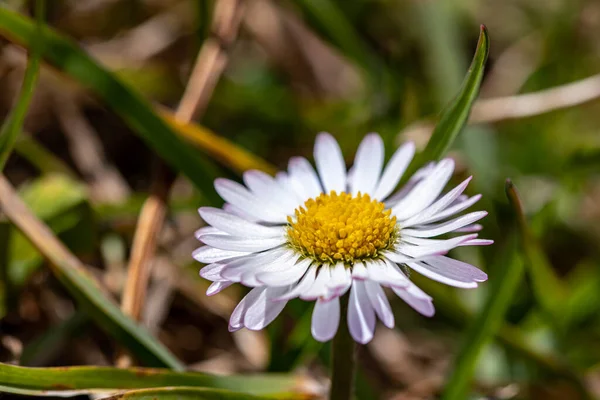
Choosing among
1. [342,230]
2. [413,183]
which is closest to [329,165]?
[413,183]

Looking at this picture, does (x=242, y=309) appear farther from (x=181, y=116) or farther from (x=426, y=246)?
(x=181, y=116)

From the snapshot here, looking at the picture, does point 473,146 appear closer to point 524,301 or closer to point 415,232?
point 524,301

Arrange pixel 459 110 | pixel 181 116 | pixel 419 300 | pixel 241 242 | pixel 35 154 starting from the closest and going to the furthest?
pixel 419 300
pixel 241 242
pixel 459 110
pixel 181 116
pixel 35 154

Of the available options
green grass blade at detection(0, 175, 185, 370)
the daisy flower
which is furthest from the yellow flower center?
green grass blade at detection(0, 175, 185, 370)

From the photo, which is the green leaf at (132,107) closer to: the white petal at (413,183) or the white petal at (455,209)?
the white petal at (413,183)

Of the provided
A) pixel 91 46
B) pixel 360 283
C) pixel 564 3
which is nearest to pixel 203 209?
pixel 360 283

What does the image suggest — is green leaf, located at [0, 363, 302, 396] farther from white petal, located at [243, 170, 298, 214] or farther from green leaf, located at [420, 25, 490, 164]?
green leaf, located at [420, 25, 490, 164]
